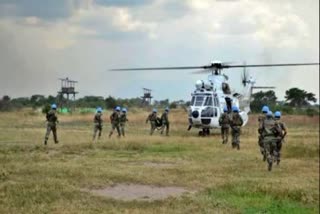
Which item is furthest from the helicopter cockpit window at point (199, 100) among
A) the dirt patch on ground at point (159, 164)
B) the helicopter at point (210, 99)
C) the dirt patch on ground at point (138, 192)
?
the dirt patch on ground at point (138, 192)

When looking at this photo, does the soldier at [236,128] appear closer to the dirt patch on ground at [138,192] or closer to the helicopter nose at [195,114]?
the helicopter nose at [195,114]

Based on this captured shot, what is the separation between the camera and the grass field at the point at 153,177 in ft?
36.1

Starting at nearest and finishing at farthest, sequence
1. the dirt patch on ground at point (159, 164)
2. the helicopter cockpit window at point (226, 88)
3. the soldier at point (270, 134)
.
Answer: the dirt patch on ground at point (159, 164), the soldier at point (270, 134), the helicopter cockpit window at point (226, 88)

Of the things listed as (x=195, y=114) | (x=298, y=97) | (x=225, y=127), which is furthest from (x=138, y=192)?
(x=298, y=97)

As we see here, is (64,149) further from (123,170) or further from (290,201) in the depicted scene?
(290,201)

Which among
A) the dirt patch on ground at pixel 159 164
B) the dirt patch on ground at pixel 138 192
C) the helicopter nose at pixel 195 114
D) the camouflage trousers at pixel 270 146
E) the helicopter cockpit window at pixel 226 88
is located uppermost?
the helicopter cockpit window at pixel 226 88

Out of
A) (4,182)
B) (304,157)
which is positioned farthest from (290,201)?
(304,157)

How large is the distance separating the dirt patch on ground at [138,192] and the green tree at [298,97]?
62.4m

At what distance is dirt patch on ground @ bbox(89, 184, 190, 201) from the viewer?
39.7ft

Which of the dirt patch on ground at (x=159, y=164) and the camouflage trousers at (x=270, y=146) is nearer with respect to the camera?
the dirt patch on ground at (x=159, y=164)

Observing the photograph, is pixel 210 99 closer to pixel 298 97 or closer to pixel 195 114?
pixel 195 114

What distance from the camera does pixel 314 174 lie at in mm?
17391

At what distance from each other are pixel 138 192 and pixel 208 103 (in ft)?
68.1

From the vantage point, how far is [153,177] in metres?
14.9
